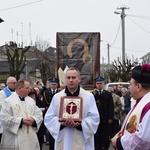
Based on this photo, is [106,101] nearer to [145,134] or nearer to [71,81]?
[71,81]

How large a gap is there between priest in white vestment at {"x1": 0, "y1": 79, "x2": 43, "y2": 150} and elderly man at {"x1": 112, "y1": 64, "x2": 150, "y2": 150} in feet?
10.4

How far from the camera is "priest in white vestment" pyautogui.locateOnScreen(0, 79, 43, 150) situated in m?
7.07

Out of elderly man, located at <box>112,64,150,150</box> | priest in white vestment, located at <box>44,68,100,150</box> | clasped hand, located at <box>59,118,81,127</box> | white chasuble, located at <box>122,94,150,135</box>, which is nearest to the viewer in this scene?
elderly man, located at <box>112,64,150,150</box>

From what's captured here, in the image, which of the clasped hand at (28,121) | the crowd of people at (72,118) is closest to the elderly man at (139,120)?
the crowd of people at (72,118)

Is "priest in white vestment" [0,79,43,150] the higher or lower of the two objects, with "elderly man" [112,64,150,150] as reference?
lower

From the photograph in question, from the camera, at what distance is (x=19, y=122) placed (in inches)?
278

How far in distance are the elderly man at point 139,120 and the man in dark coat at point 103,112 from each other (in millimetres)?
5761

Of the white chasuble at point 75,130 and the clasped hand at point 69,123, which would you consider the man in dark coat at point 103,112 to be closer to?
the white chasuble at point 75,130

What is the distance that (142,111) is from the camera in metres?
4.00

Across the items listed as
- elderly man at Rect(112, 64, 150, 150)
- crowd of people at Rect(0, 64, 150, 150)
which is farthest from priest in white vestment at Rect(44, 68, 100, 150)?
elderly man at Rect(112, 64, 150, 150)

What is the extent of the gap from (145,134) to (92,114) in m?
2.50

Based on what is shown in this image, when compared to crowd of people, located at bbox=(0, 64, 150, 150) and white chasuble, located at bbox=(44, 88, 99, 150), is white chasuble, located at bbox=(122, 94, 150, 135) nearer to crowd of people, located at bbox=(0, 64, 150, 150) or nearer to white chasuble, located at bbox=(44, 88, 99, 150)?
crowd of people, located at bbox=(0, 64, 150, 150)

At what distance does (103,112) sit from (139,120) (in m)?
6.11

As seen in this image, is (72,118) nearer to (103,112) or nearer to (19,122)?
(19,122)
